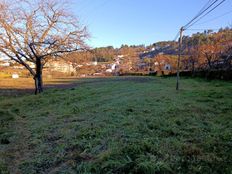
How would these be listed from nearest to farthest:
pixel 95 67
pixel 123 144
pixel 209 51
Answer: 1. pixel 123 144
2. pixel 95 67
3. pixel 209 51

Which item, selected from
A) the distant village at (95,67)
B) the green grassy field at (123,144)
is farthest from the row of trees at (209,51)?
the green grassy field at (123,144)

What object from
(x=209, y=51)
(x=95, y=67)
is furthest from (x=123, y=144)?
(x=209, y=51)

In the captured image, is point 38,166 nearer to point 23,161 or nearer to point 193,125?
point 23,161

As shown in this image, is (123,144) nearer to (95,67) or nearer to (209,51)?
(95,67)

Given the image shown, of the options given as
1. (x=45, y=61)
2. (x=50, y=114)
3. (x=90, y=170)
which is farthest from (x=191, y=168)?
(x=45, y=61)

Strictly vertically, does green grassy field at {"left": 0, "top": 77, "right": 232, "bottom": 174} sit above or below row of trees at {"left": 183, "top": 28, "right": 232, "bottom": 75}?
below

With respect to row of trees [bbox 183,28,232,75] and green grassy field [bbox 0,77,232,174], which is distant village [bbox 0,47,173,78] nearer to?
row of trees [bbox 183,28,232,75]

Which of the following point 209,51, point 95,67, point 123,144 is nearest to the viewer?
point 123,144

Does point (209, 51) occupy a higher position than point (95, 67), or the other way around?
point (209, 51)

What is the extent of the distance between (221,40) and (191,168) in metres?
47.0

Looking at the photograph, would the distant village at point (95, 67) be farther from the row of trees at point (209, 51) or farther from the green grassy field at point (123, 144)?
the green grassy field at point (123, 144)

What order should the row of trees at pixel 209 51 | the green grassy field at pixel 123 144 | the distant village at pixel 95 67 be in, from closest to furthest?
the green grassy field at pixel 123 144, the distant village at pixel 95 67, the row of trees at pixel 209 51

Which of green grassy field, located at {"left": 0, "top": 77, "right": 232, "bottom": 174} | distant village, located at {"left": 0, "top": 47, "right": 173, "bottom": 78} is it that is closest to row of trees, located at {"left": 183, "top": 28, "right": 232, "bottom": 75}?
distant village, located at {"left": 0, "top": 47, "right": 173, "bottom": 78}

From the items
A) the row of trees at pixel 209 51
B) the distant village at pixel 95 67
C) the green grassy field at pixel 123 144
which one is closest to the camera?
the green grassy field at pixel 123 144
